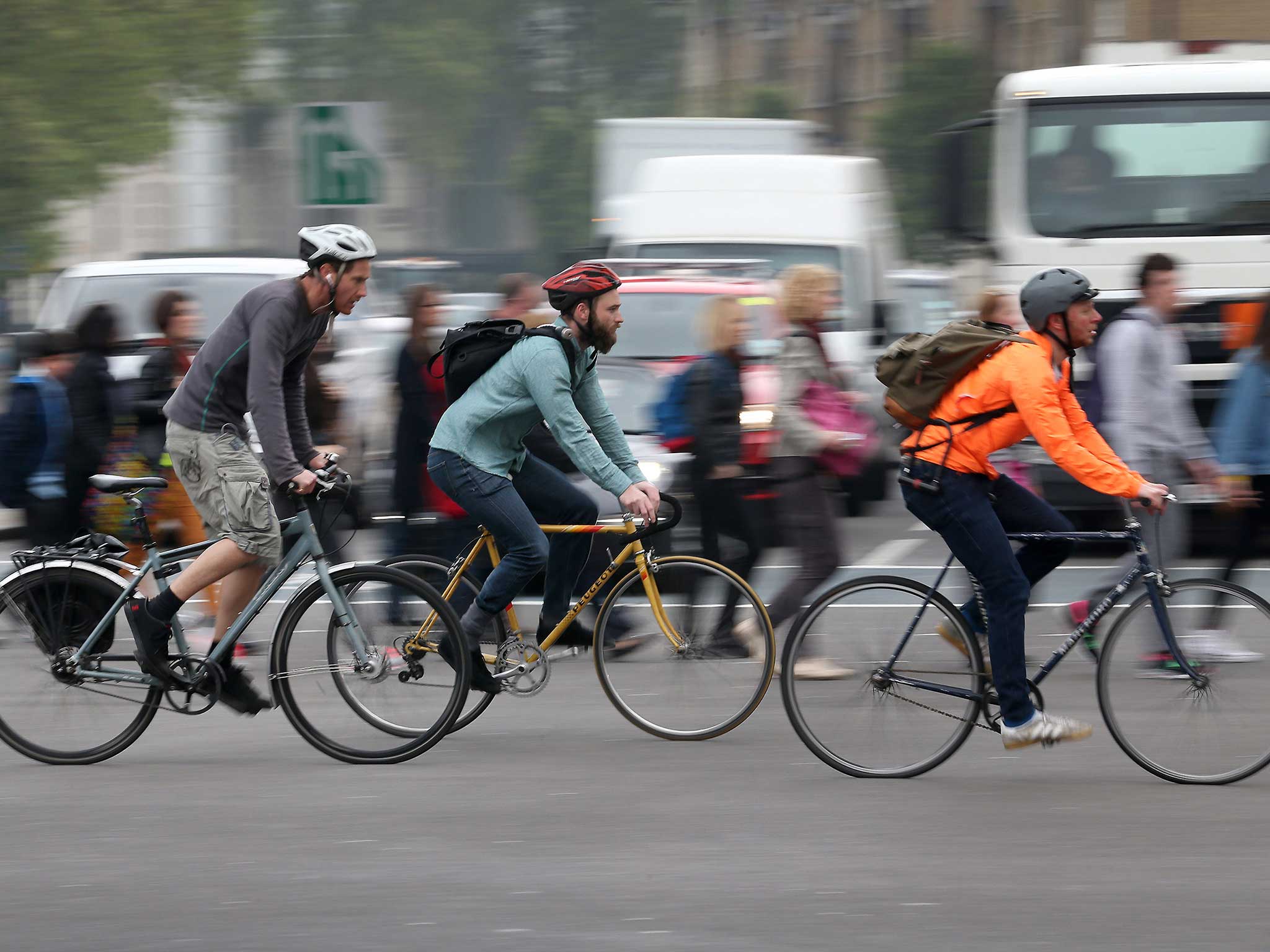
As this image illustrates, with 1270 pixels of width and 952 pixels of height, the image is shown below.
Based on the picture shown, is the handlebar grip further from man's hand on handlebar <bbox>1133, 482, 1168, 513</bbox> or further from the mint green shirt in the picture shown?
man's hand on handlebar <bbox>1133, 482, 1168, 513</bbox>

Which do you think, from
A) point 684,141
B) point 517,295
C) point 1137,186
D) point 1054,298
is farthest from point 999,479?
point 684,141

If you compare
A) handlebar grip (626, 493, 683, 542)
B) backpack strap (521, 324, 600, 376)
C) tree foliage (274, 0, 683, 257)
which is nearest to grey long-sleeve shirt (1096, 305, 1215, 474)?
handlebar grip (626, 493, 683, 542)

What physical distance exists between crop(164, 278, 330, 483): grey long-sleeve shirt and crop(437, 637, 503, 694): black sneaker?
773mm

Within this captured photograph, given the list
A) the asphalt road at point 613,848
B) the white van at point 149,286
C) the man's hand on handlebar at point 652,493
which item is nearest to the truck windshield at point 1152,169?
the white van at point 149,286

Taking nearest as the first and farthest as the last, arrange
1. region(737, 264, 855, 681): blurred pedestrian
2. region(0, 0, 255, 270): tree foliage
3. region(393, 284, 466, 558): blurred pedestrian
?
region(737, 264, 855, 681): blurred pedestrian
region(393, 284, 466, 558): blurred pedestrian
region(0, 0, 255, 270): tree foliage

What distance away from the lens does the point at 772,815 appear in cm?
582

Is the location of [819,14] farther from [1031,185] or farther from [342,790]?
[342,790]

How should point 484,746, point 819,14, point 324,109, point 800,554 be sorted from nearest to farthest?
1. point 484,746
2. point 800,554
3. point 324,109
4. point 819,14

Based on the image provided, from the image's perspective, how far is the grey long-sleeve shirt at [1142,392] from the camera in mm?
8289

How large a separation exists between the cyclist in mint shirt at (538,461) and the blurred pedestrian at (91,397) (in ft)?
9.13

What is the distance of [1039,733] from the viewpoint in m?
6.13

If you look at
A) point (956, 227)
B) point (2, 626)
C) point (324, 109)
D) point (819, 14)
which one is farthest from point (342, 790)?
point (819, 14)

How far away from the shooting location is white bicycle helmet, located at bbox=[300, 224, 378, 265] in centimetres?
641

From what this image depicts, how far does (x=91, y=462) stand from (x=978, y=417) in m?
4.70
